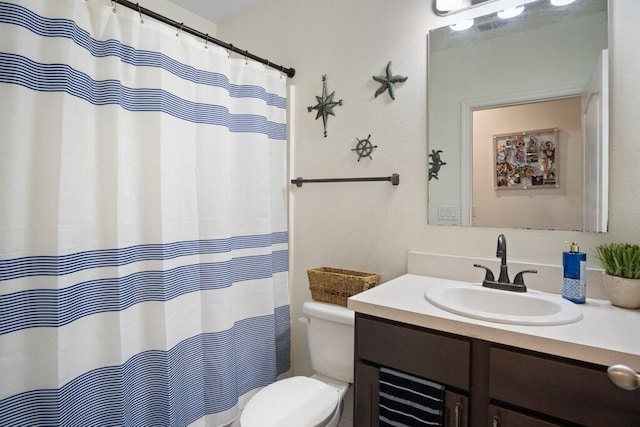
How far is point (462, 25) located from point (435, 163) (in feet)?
2.07

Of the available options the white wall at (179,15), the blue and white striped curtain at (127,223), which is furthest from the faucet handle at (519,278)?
the white wall at (179,15)

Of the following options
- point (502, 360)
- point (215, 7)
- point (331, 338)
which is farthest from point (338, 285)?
point (215, 7)

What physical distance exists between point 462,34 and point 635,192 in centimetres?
95

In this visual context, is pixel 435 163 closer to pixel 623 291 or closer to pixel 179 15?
pixel 623 291

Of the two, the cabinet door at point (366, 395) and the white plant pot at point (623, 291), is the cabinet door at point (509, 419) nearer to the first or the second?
the cabinet door at point (366, 395)

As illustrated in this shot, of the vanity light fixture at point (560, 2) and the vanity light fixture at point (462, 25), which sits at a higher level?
the vanity light fixture at point (462, 25)

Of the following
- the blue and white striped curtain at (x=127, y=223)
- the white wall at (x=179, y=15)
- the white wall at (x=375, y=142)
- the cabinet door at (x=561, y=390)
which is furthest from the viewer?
the white wall at (x=179, y=15)

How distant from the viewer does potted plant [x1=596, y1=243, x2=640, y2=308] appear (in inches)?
43.9

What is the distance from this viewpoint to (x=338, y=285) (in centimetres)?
168

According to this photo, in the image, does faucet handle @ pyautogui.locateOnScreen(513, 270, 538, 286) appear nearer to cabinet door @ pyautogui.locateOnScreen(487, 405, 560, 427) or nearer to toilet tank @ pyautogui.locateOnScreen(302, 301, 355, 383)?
cabinet door @ pyautogui.locateOnScreen(487, 405, 560, 427)

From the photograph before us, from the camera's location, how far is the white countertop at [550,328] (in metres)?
0.83

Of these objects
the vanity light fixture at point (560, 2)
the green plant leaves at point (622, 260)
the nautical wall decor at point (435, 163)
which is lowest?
the green plant leaves at point (622, 260)

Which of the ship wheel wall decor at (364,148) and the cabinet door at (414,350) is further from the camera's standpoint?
the ship wheel wall decor at (364,148)

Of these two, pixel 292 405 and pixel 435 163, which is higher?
pixel 435 163
